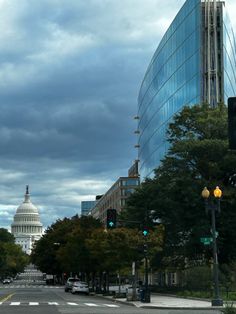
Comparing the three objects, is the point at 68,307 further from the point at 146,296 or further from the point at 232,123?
the point at 232,123

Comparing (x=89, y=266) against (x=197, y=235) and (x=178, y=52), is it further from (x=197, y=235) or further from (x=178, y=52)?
(x=178, y=52)

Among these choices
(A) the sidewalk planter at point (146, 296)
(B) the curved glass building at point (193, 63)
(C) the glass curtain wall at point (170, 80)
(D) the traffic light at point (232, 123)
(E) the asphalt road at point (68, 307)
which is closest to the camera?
(D) the traffic light at point (232, 123)

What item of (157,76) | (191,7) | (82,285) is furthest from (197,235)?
(157,76)

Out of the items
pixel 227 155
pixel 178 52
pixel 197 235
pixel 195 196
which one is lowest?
pixel 197 235

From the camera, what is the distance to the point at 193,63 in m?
78.0

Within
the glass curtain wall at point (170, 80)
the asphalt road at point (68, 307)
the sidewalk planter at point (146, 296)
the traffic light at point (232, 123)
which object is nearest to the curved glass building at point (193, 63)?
the glass curtain wall at point (170, 80)

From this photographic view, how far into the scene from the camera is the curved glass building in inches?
3000

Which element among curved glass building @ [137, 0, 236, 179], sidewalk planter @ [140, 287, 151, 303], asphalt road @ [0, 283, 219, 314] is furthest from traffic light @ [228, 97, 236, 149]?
curved glass building @ [137, 0, 236, 179]

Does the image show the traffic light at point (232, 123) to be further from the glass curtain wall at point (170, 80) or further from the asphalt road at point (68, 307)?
the glass curtain wall at point (170, 80)

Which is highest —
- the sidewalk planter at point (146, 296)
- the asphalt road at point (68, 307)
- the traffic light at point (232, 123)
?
the traffic light at point (232, 123)

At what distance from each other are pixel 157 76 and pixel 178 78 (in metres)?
14.9

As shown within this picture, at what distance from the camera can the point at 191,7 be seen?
80062mm

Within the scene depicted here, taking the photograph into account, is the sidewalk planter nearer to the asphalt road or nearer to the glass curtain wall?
the asphalt road

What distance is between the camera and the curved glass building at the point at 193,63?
76188 millimetres
